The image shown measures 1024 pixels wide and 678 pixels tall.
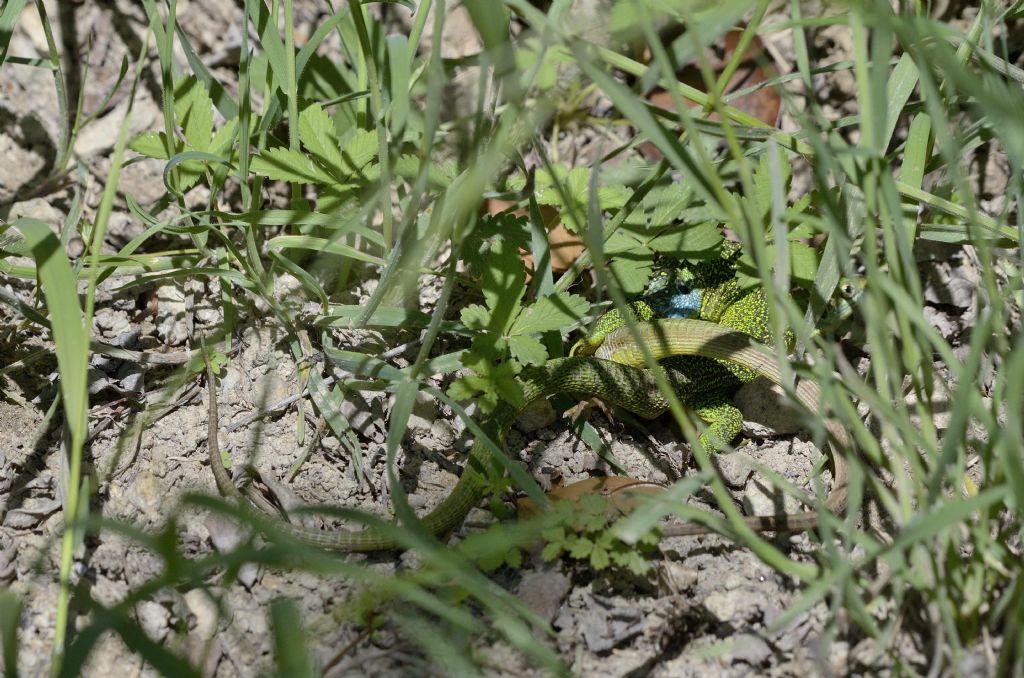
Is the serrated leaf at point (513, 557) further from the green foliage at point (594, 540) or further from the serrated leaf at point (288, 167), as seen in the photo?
the serrated leaf at point (288, 167)

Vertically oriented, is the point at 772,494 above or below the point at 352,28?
below

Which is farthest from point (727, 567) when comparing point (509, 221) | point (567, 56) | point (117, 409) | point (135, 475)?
point (117, 409)

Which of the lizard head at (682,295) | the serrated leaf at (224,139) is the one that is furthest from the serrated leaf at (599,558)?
the serrated leaf at (224,139)

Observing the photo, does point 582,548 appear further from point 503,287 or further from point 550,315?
point 503,287

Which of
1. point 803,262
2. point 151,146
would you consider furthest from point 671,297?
point 151,146

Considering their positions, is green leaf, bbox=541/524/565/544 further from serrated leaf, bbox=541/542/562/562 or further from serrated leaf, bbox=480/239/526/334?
serrated leaf, bbox=480/239/526/334

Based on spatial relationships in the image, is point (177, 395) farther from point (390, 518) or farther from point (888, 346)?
point (888, 346)

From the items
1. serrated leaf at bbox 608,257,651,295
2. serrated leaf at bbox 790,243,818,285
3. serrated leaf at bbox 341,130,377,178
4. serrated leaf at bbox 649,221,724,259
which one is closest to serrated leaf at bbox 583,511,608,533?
serrated leaf at bbox 608,257,651,295
